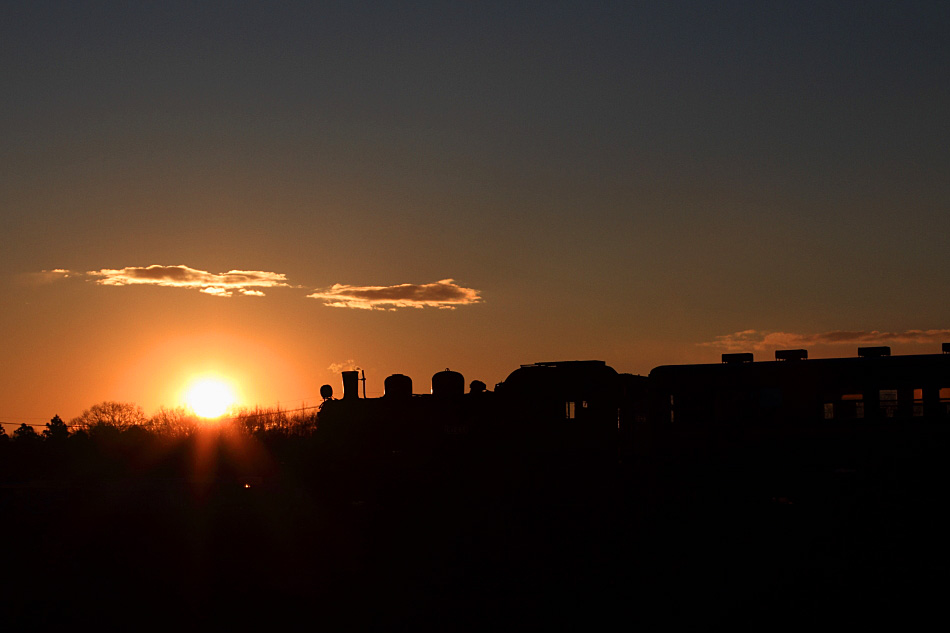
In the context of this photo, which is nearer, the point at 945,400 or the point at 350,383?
the point at 945,400

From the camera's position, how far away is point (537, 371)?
1125 inches

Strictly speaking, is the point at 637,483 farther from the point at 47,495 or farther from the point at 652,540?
the point at 47,495

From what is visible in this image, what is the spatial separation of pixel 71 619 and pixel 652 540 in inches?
530

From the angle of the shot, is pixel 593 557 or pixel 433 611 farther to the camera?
pixel 593 557

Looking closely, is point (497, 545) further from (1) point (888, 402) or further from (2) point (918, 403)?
(2) point (918, 403)

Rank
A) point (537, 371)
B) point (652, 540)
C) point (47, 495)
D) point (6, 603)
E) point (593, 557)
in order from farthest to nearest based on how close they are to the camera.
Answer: point (47, 495) → point (537, 371) → point (652, 540) → point (593, 557) → point (6, 603)

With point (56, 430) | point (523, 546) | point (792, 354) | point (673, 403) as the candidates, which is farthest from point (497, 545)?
point (56, 430)

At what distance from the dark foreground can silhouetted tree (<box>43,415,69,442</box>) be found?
7540 cm

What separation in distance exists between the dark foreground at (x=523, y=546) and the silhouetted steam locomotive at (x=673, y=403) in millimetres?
618

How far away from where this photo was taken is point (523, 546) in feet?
78.4

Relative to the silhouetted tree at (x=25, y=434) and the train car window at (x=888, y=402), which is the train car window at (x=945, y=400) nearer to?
the train car window at (x=888, y=402)

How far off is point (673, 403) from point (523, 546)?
628cm

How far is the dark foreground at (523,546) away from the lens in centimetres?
1659

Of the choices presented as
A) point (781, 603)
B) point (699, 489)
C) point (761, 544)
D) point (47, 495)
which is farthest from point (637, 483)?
point (47, 495)
